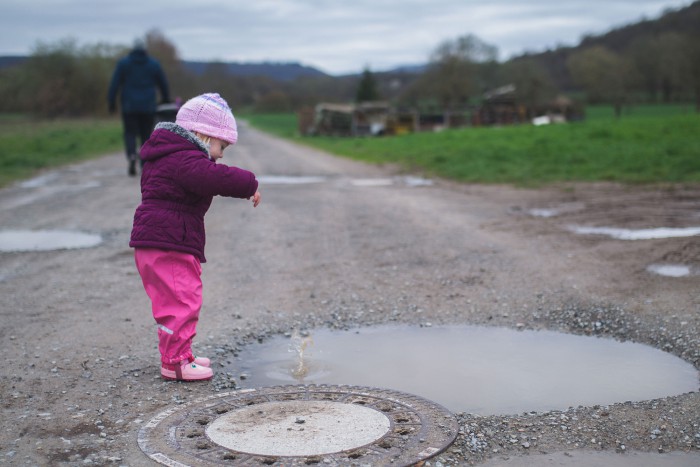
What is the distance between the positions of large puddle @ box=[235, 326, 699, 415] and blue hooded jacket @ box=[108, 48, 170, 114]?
929 cm

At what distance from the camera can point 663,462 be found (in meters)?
3.11

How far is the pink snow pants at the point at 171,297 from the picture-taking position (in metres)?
4.17

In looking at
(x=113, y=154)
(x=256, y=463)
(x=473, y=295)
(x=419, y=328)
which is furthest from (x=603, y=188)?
(x=113, y=154)

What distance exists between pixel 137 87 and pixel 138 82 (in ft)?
0.29

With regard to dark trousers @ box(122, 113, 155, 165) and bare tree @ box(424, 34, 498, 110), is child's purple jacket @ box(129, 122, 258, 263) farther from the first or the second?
bare tree @ box(424, 34, 498, 110)

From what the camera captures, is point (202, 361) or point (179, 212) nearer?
point (179, 212)

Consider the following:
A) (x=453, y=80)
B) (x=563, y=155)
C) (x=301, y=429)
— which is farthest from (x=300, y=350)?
(x=453, y=80)

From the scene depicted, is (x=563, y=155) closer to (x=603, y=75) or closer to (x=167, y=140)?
(x=167, y=140)

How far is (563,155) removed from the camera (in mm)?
15547

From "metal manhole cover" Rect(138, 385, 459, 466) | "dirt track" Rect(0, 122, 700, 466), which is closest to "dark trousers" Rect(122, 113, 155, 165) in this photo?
"dirt track" Rect(0, 122, 700, 466)

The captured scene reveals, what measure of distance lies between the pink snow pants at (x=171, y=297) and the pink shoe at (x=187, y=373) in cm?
4

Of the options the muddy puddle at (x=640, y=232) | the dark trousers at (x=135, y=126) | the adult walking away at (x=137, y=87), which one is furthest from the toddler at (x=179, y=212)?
the dark trousers at (x=135, y=126)

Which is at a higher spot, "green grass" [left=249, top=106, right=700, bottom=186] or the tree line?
the tree line

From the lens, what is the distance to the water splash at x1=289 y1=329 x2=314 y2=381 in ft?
14.2
